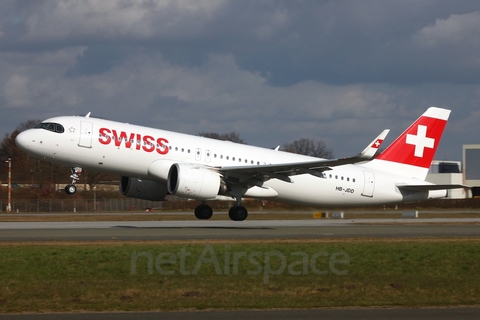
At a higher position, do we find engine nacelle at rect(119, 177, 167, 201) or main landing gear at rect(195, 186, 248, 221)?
engine nacelle at rect(119, 177, 167, 201)

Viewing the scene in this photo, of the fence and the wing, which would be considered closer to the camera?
the wing

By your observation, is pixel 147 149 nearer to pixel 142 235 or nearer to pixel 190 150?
pixel 190 150

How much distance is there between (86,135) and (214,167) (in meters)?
6.06

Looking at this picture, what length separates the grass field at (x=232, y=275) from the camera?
41.9 ft

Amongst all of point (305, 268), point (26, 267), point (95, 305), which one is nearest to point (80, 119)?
point (26, 267)

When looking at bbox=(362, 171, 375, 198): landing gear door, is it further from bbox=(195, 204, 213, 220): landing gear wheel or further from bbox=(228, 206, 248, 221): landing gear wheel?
bbox=(195, 204, 213, 220): landing gear wheel

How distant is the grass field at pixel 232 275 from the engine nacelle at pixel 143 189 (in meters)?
13.5

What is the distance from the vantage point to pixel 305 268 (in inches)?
648

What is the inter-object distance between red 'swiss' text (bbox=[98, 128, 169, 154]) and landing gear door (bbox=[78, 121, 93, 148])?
0.43 meters

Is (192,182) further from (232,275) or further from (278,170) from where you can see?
(232,275)

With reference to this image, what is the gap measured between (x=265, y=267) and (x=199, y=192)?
47.5 ft

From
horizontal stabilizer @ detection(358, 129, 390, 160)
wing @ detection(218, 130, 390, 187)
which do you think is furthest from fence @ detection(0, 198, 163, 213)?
horizontal stabilizer @ detection(358, 129, 390, 160)

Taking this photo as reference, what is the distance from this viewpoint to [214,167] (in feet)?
110

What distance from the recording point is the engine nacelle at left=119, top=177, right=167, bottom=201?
3531cm
